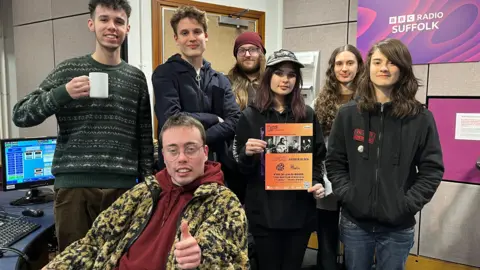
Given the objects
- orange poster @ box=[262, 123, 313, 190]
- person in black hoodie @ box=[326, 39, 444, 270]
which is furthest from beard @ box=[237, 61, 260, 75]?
person in black hoodie @ box=[326, 39, 444, 270]

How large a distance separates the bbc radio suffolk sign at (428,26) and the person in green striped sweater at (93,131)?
2196mm

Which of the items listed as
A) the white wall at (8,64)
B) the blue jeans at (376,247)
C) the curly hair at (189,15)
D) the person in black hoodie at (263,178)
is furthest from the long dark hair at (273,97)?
the white wall at (8,64)

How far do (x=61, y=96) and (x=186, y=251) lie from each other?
875 millimetres

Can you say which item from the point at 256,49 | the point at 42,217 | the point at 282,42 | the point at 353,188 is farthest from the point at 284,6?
the point at 42,217

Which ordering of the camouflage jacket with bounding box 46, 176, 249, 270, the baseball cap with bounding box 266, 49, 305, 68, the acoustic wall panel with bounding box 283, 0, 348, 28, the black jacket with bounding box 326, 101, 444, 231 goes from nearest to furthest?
the camouflage jacket with bounding box 46, 176, 249, 270 → the black jacket with bounding box 326, 101, 444, 231 → the baseball cap with bounding box 266, 49, 305, 68 → the acoustic wall panel with bounding box 283, 0, 348, 28

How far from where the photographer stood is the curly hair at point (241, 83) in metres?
2.52

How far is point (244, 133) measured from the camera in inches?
82.5

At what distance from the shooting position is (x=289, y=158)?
6.48 feet

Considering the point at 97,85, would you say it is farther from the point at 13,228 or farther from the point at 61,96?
the point at 13,228

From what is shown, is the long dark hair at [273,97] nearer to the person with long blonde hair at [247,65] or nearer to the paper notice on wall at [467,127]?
the person with long blonde hair at [247,65]

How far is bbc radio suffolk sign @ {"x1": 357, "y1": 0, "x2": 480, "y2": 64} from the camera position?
2.94 metres

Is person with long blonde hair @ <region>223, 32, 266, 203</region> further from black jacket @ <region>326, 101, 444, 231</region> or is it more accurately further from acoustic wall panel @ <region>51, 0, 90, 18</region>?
acoustic wall panel @ <region>51, 0, 90, 18</region>

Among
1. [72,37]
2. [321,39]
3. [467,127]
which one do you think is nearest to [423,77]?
[467,127]

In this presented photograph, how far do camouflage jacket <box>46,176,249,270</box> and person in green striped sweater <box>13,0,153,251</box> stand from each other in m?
0.30
